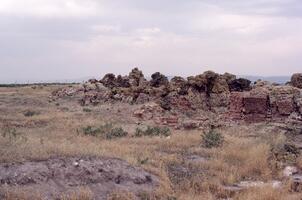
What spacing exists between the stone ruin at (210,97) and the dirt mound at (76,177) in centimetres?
1006

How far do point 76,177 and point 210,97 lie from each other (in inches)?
711

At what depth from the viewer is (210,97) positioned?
27594mm

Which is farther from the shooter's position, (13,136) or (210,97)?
(210,97)

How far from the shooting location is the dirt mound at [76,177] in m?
9.53

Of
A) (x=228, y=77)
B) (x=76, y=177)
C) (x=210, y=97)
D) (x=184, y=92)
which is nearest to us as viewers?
(x=76, y=177)

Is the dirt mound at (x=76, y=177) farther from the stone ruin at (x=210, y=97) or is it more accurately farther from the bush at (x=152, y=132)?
the stone ruin at (x=210, y=97)

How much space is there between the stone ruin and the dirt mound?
33.0ft

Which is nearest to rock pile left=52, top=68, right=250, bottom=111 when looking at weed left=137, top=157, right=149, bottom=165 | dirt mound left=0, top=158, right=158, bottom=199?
weed left=137, top=157, right=149, bottom=165

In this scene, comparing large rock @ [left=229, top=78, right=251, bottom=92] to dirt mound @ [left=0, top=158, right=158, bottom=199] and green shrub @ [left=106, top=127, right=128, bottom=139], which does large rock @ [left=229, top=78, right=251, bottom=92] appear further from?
dirt mound @ [left=0, top=158, right=158, bottom=199]

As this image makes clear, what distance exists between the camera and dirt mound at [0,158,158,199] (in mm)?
9526

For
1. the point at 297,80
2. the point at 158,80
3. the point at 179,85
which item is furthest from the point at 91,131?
the point at 158,80

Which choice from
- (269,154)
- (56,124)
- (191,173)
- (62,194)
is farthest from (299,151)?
(56,124)

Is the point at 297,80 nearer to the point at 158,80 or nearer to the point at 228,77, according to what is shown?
the point at 228,77

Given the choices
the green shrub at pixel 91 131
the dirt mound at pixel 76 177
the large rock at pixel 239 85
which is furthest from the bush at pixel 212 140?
the large rock at pixel 239 85
